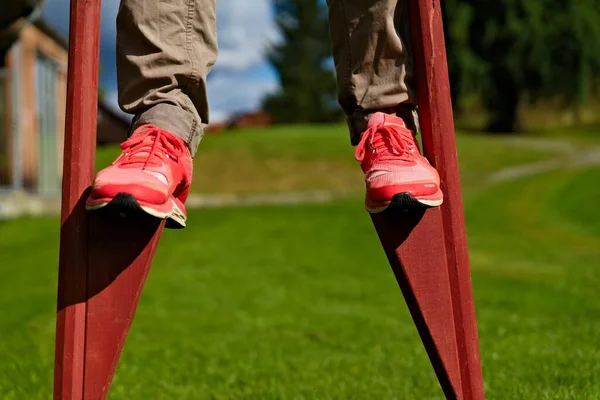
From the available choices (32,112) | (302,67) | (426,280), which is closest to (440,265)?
(426,280)

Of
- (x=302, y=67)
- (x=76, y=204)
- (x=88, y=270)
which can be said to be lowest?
(x=302, y=67)

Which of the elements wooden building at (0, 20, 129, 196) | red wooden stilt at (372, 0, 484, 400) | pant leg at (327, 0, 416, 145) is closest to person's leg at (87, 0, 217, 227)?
pant leg at (327, 0, 416, 145)

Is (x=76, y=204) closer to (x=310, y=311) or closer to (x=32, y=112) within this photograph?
(x=310, y=311)

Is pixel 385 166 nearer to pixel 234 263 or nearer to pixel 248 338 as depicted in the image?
pixel 248 338

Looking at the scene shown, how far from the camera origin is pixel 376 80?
1458 mm

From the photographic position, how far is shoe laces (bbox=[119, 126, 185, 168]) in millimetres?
1258

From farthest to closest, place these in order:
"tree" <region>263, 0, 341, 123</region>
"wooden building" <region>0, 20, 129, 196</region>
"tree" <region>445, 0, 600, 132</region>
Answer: "tree" <region>263, 0, 341, 123</region>
"tree" <region>445, 0, 600, 132</region>
"wooden building" <region>0, 20, 129, 196</region>

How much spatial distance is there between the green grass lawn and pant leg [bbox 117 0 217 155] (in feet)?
3.17

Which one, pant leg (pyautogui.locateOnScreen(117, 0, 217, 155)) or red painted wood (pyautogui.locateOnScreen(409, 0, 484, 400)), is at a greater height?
pant leg (pyautogui.locateOnScreen(117, 0, 217, 155))

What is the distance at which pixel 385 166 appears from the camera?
4.37ft

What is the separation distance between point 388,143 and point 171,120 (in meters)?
0.43

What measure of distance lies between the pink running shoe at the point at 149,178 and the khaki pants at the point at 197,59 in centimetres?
5

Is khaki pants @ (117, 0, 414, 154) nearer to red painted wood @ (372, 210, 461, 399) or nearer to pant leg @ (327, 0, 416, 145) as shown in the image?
pant leg @ (327, 0, 416, 145)

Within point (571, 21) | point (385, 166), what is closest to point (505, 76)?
point (571, 21)
